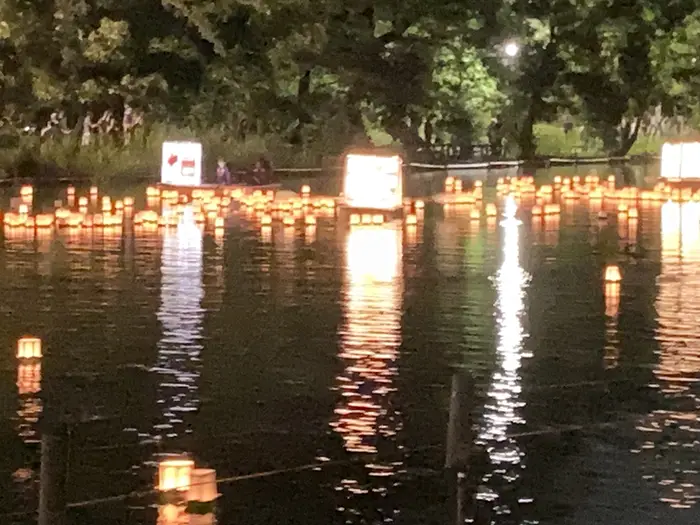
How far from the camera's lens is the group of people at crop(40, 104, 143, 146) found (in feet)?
120

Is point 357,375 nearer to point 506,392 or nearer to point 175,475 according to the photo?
point 506,392

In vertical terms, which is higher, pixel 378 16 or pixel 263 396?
pixel 378 16

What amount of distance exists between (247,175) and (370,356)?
828 inches

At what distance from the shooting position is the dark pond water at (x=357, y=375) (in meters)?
7.50

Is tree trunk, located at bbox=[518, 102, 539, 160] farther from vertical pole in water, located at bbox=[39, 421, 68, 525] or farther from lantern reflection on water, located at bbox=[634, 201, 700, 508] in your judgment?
vertical pole in water, located at bbox=[39, 421, 68, 525]

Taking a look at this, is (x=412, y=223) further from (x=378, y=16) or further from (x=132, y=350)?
(x=378, y=16)

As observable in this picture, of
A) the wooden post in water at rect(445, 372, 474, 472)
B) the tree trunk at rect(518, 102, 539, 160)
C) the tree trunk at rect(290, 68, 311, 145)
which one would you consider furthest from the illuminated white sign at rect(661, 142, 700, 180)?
the wooden post in water at rect(445, 372, 474, 472)

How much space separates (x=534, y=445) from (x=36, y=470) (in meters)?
2.79

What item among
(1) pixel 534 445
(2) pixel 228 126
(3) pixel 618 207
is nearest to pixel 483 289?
(1) pixel 534 445

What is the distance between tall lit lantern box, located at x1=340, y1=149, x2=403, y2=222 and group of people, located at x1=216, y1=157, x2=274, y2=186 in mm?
6949

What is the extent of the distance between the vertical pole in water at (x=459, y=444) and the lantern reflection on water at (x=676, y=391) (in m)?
1.02

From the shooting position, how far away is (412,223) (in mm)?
22688

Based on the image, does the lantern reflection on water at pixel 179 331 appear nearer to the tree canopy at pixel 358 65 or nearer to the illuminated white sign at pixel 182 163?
the illuminated white sign at pixel 182 163

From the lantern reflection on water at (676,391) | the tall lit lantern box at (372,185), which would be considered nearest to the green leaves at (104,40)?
the tall lit lantern box at (372,185)
